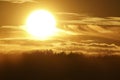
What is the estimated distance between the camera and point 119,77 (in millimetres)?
199625

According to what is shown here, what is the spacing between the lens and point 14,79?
200m

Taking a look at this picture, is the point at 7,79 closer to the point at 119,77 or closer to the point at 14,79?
the point at 14,79

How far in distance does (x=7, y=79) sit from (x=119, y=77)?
137 feet

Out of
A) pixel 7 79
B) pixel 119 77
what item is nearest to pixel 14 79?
pixel 7 79

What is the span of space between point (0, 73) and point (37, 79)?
14.0 metres

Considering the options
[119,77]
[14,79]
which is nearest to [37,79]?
[14,79]

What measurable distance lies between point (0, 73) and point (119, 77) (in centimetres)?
4447

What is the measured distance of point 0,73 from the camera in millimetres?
199750

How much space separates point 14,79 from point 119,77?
39221 mm

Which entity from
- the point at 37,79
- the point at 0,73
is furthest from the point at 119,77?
the point at 0,73

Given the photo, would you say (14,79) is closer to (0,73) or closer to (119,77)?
(0,73)

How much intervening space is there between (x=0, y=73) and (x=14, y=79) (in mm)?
5690

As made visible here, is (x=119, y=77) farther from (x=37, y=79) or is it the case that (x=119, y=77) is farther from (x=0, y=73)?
(x=0, y=73)
